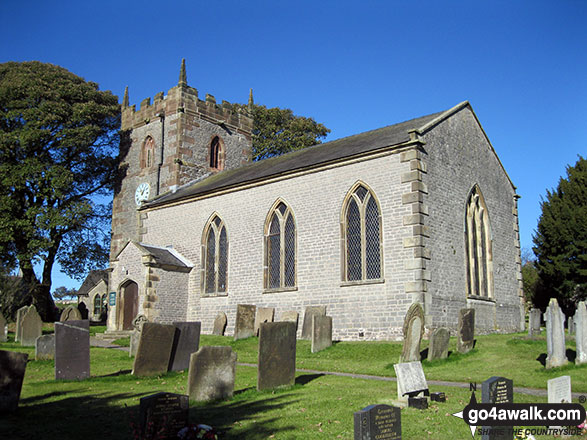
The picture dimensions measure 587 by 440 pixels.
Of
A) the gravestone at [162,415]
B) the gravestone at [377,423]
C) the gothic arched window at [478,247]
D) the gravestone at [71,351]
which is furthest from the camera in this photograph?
the gothic arched window at [478,247]

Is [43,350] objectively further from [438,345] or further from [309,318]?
[438,345]

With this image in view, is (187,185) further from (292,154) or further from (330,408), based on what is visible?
(330,408)

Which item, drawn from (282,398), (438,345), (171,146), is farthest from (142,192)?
(282,398)

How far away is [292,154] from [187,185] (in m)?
7.53

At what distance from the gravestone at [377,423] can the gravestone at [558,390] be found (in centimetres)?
255

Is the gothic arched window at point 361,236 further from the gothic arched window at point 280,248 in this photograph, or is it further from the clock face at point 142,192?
the clock face at point 142,192

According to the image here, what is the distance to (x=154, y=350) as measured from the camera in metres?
12.3

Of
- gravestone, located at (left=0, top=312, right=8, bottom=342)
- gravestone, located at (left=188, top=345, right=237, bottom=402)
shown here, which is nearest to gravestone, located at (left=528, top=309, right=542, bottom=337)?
gravestone, located at (left=188, top=345, right=237, bottom=402)

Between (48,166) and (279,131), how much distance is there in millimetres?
18860

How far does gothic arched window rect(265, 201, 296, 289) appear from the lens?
2208 centimetres

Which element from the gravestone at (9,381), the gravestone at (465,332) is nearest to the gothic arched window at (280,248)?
the gravestone at (465,332)

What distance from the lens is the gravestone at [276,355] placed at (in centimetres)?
1066

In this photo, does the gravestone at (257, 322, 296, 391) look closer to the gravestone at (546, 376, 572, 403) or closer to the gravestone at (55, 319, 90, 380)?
the gravestone at (55, 319, 90, 380)

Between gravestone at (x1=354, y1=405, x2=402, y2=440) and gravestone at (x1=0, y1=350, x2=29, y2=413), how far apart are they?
5772 millimetres
